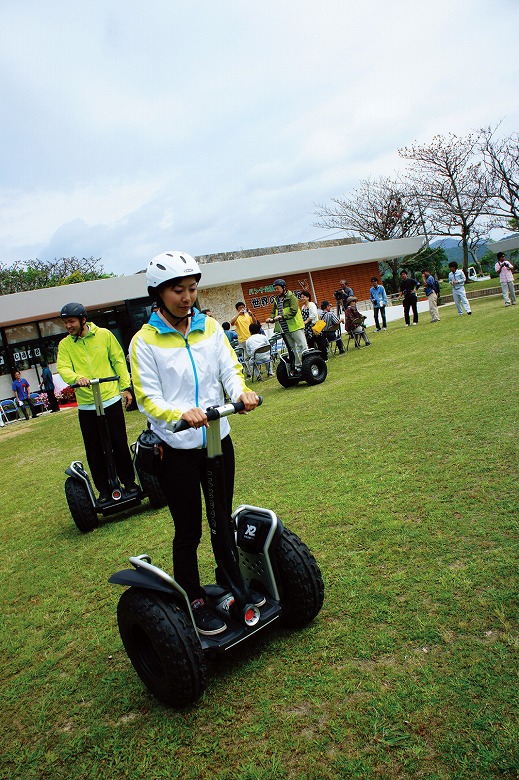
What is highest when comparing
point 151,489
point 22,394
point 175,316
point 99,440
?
point 175,316

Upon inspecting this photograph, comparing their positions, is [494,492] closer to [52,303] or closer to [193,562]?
[193,562]

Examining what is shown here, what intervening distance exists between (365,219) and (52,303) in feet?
92.0

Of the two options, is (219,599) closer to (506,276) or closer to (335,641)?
(335,641)

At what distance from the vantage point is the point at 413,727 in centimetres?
223

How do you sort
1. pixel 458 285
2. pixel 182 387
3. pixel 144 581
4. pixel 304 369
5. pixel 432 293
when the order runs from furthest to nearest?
pixel 432 293 < pixel 458 285 < pixel 304 369 < pixel 182 387 < pixel 144 581

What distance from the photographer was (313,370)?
11.6 m

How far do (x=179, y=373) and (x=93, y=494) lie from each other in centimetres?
320

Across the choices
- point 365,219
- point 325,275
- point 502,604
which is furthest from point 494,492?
point 365,219

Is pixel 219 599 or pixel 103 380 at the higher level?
pixel 103 380

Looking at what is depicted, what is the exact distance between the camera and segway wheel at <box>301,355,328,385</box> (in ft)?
37.8

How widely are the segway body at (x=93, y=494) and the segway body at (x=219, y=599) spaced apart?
276 cm

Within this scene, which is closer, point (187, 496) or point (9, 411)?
point (187, 496)

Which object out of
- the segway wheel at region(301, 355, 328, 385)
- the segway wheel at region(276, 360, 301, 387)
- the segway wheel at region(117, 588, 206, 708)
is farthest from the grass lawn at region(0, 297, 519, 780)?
the segway wheel at region(276, 360, 301, 387)

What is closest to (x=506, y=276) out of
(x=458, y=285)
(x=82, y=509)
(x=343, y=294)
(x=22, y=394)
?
(x=458, y=285)
